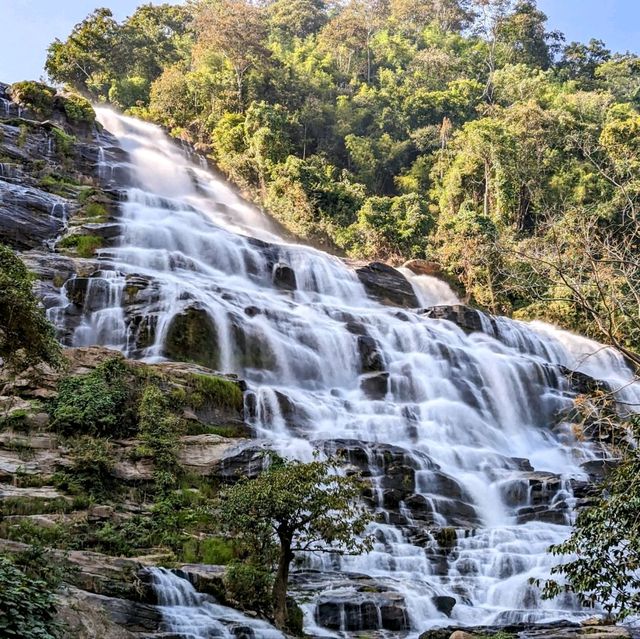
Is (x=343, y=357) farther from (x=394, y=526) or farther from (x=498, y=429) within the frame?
(x=394, y=526)

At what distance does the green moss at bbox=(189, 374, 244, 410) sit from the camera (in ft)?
57.1

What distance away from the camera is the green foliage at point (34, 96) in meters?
38.5

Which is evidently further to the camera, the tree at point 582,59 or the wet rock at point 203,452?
the tree at point 582,59

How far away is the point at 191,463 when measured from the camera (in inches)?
Result: 594

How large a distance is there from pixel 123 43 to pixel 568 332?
4091cm

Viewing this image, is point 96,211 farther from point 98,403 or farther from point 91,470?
point 91,470

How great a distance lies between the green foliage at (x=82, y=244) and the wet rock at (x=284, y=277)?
24.9 feet

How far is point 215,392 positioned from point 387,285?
56.3 ft

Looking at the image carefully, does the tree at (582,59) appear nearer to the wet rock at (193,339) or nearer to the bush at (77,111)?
the bush at (77,111)

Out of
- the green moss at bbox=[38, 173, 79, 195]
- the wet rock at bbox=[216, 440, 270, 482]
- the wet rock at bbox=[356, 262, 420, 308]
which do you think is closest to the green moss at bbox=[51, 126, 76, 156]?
the green moss at bbox=[38, 173, 79, 195]

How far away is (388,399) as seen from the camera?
2300cm

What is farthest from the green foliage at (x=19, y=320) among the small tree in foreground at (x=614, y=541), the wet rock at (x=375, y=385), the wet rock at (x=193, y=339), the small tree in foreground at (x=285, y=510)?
the wet rock at (x=375, y=385)

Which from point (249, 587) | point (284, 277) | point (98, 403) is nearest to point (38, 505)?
point (98, 403)

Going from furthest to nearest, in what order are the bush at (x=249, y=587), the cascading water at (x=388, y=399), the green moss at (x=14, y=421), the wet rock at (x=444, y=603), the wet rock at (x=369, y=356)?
the wet rock at (x=369, y=356) < the green moss at (x=14, y=421) < the cascading water at (x=388, y=399) < the wet rock at (x=444, y=603) < the bush at (x=249, y=587)
